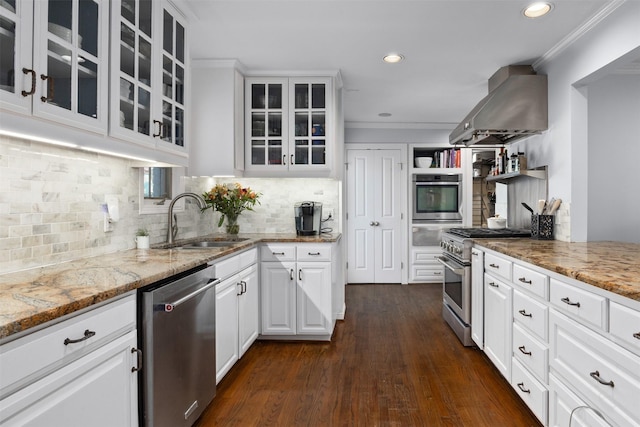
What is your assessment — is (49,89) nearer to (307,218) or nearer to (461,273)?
(307,218)

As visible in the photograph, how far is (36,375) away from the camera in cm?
102

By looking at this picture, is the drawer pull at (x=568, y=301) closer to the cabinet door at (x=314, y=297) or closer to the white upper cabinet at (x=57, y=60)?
the cabinet door at (x=314, y=297)

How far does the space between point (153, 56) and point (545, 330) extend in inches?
96.8

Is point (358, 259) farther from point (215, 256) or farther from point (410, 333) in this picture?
point (215, 256)

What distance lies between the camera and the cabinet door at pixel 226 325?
2.41 metres

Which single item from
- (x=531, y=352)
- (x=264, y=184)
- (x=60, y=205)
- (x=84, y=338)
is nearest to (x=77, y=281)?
(x=84, y=338)

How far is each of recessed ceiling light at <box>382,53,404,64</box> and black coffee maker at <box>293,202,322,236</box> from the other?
142cm

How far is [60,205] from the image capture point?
6.26ft

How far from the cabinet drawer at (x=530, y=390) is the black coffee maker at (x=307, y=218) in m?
1.97

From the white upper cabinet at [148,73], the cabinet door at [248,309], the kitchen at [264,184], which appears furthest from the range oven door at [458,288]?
the white upper cabinet at [148,73]

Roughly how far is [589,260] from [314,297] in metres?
2.04

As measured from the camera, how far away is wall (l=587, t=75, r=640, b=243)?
3.09 metres

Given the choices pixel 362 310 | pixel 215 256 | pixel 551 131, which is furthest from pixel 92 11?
pixel 362 310

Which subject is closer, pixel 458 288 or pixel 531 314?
pixel 531 314
